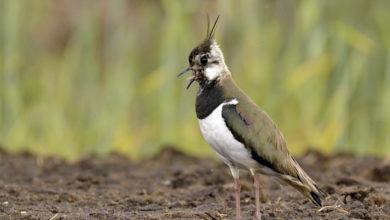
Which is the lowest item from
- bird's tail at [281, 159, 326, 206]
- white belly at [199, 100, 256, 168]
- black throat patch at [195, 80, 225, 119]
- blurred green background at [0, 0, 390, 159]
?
bird's tail at [281, 159, 326, 206]

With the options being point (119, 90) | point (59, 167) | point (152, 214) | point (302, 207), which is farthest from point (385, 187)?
point (119, 90)

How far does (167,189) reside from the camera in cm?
848

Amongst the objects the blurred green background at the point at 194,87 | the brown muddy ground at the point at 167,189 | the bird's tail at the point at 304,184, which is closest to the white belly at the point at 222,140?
the bird's tail at the point at 304,184

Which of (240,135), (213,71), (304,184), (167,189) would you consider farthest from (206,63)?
(167,189)

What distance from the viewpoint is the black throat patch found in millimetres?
6559

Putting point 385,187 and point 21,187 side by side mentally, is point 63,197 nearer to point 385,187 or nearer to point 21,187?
point 21,187

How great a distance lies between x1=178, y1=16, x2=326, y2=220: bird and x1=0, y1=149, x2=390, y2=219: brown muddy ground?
25cm

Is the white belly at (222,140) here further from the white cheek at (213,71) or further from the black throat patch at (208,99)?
the white cheek at (213,71)

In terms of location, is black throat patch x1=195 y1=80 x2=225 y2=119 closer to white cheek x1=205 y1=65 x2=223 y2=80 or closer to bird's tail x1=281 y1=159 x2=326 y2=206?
white cheek x1=205 y1=65 x2=223 y2=80

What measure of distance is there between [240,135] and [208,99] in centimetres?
32

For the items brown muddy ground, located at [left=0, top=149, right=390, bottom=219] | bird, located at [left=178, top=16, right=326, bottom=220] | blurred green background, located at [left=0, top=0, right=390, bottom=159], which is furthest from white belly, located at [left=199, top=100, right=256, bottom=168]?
blurred green background, located at [left=0, top=0, right=390, bottom=159]

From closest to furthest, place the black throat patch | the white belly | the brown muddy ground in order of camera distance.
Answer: the white belly
the black throat patch
the brown muddy ground

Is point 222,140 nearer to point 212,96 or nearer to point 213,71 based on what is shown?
point 212,96

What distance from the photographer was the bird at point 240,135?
6.44m
